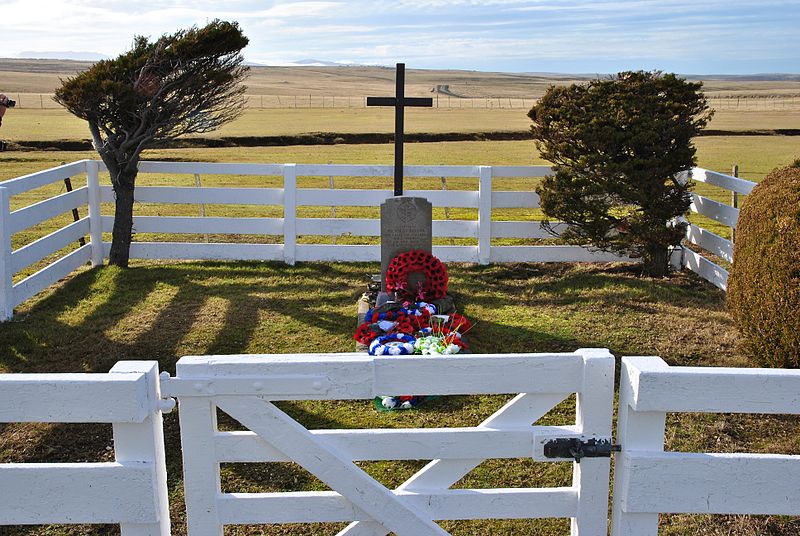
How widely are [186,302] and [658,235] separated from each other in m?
6.18

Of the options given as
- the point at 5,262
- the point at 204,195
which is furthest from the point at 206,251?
the point at 5,262

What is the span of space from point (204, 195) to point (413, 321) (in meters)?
5.53

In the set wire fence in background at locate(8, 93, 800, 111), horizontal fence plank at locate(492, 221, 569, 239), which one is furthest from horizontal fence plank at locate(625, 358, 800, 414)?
wire fence in background at locate(8, 93, 800, 111)

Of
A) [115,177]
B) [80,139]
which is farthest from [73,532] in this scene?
[80,139]

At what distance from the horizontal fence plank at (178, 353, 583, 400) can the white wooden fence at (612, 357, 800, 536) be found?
0.26m

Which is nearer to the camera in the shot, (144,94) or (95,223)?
(144,94)

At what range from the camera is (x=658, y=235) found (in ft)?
36.0

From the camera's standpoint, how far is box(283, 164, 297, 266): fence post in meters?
12.3

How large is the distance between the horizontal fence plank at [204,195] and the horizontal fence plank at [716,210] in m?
6.04

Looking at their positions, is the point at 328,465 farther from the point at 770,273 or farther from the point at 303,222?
the point at 303,222

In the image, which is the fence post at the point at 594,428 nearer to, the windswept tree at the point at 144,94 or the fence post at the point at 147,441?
the fence post at the point at 147,441

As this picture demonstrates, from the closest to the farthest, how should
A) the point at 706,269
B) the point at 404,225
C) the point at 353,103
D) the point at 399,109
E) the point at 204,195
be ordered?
the point at 404,225 < the point at 399,109 < the point at 706,269 < the point at 204,195 < the point at 353,103

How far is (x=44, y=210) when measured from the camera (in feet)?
35.2

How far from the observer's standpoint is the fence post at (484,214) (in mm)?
12281
